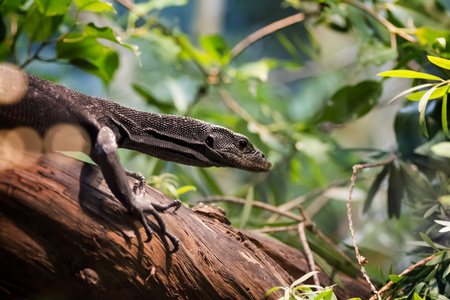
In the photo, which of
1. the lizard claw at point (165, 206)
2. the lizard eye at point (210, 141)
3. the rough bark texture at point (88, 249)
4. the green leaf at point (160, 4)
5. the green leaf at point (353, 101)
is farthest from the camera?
the green leaf at point (160, 4)

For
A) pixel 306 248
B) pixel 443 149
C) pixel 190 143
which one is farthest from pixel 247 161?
pixel 443 149

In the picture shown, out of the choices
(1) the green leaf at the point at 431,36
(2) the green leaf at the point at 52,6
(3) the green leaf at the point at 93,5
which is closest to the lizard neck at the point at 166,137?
(3) the green leaf at the point at 93,5

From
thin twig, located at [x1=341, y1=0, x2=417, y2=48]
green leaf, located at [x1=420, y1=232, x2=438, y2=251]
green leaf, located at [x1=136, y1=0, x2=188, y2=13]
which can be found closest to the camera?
green leaf, located at [x1=420, y1=232, x2=438, y2=251]

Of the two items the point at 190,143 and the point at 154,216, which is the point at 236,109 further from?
the point at 154,216

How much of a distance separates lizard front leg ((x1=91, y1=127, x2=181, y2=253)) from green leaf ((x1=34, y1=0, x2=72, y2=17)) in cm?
135

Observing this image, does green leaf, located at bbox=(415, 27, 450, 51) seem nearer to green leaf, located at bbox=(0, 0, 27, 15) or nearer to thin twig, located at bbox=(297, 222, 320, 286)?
thin twig, located at bbox=(297, 222, 320, 286)

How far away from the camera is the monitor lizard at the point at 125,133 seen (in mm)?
1946

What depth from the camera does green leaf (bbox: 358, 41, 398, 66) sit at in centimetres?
322

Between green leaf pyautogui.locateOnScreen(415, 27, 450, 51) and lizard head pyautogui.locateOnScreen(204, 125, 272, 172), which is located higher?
green leaf pyautogui.locateOnScreen(415, 27, 450, 51)

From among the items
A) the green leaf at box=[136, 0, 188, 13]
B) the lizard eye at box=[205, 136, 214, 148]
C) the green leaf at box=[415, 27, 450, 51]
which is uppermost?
the green leaf at box=[136, 0, 188, 13]

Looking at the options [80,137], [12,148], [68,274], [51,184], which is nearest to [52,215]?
[51,184]

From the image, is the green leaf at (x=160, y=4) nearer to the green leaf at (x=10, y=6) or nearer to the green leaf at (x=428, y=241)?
the green leaf at (x=10, y=6)

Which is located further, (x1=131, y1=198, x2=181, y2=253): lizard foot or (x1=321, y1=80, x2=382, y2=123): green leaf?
(x1=321, y1=80, x2=382, y2=123): green leaf

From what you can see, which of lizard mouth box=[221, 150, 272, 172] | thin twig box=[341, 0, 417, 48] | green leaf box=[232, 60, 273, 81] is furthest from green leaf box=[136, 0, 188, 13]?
lizard mouth box=[221, 150, 272, 172]
